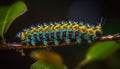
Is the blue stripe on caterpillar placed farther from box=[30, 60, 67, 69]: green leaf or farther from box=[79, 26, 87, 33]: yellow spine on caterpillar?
box=[30, 60, 67, 69]: green leaf

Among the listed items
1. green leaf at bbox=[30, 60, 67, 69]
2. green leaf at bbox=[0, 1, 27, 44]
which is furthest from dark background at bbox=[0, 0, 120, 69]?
green leaf at bbox=[30, 60, 67, 69]

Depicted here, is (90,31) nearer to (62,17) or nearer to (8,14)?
(8,14)

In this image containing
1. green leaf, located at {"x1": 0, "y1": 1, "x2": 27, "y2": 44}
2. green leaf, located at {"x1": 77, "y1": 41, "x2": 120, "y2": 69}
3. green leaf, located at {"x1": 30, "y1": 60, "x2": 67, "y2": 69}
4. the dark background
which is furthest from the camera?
the dark background

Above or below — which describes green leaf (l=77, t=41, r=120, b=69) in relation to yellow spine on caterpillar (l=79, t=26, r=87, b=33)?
below

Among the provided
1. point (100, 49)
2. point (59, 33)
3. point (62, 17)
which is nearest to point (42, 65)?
point (59, 33)

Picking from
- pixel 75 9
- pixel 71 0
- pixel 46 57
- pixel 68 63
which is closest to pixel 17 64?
pixel 68 63

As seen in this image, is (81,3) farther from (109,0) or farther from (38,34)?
(38,34)

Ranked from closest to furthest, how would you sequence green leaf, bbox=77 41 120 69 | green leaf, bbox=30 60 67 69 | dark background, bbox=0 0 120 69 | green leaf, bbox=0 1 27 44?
green leaf, bbox=30 60 67 69, green leaf, bbox=0 1 27 44, green leaf, bbox=77 41 120 69, dark background, bbox=0 0 120 69
